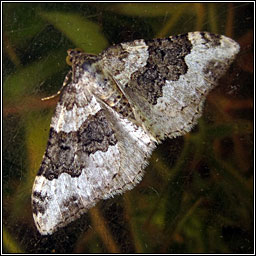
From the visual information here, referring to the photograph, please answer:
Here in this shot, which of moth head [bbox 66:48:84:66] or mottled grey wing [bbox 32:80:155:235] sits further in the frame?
moth head [bbox 66:48:84:66]

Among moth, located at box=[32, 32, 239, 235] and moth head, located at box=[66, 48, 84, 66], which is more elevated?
moth head, located at box=[66, 48, 84, 66]

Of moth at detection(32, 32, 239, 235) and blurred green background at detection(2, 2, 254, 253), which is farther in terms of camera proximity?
blurred green background at detection(2, 2, 254, 253)

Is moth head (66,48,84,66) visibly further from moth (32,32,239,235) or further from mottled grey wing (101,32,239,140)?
mottled grey wing (101,32,239,140)

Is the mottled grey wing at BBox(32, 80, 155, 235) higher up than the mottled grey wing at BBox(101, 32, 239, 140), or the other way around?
the mottled grey wing at BBox(101, 32, 239, 140)

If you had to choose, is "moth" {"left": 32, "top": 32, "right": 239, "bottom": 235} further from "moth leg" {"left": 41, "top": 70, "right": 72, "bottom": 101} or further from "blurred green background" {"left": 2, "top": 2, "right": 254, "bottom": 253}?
"blurred green background" {"left": 2, "top": 2, "right": 254, "bottom": 253}

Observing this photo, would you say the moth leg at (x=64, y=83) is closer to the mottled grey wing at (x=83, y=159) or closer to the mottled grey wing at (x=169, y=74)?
the mottled grey wing at (x=83, y=159)

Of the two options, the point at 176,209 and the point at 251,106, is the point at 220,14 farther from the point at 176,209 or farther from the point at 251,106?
the point at 176,209

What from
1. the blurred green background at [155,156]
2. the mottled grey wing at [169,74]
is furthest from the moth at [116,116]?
the blurred green background at [155,156]

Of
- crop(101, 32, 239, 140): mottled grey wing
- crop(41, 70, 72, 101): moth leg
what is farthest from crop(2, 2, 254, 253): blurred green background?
crop(101, 32, 239, 140): mottled grey wing

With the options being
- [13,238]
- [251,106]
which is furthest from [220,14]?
[13,238]
